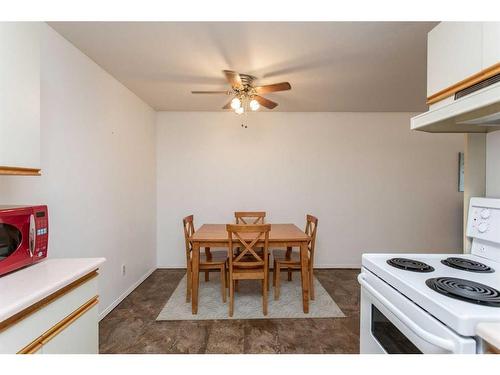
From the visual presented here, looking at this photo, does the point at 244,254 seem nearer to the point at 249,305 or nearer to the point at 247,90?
the point at 249,305

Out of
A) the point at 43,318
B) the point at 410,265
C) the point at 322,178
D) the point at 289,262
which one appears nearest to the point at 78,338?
the point at 43,318

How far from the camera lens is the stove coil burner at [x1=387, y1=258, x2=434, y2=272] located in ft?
3.72

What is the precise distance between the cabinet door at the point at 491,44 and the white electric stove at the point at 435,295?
2.34 ft

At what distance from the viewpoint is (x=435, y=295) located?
2.74 feet

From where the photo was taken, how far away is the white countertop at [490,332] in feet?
2.02

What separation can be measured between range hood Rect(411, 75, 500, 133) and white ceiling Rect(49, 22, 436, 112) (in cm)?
78

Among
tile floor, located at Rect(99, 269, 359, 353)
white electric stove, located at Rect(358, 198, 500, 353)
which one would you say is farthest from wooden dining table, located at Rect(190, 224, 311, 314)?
white electric stove, located at Rect(358, 198, 500, 353)

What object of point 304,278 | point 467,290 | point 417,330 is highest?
point 467,290

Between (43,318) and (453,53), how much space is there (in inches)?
86.9

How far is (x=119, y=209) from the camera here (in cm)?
255

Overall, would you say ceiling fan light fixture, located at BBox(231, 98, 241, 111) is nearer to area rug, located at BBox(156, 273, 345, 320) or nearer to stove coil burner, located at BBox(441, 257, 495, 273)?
stove coil burner, located at BBox(441, 257, 495, 273)

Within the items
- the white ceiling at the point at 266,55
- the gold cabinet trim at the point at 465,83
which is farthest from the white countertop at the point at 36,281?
the gold cabinet trim at the point at 465,83
